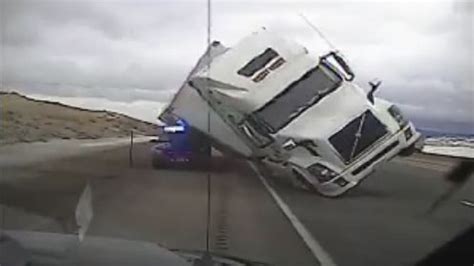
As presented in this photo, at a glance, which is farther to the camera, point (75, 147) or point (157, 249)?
point (75, 147)

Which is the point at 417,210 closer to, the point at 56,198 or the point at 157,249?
the point at 157,249

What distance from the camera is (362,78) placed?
9.93 feet

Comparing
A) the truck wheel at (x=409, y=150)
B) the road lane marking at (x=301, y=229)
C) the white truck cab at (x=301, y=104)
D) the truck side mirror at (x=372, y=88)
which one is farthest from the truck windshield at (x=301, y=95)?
the truck wheel at (x=409, y=150)

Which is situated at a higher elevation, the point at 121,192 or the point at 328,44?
the point at 328,44

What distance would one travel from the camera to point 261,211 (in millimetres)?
3064

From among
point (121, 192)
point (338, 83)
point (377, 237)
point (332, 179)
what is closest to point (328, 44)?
point (338, 83)

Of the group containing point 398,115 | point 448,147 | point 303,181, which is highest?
point 398,115

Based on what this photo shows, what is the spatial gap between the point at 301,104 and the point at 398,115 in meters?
0.34

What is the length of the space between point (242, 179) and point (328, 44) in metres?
0.56

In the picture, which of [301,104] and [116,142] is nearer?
[301,104]

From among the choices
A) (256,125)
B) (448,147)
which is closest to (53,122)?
(256,125)

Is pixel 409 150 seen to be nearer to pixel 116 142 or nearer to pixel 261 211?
pixel 261 211

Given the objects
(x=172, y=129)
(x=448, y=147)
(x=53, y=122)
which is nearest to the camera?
(x=448, y=147)

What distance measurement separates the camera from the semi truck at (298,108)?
3012 millimetres
